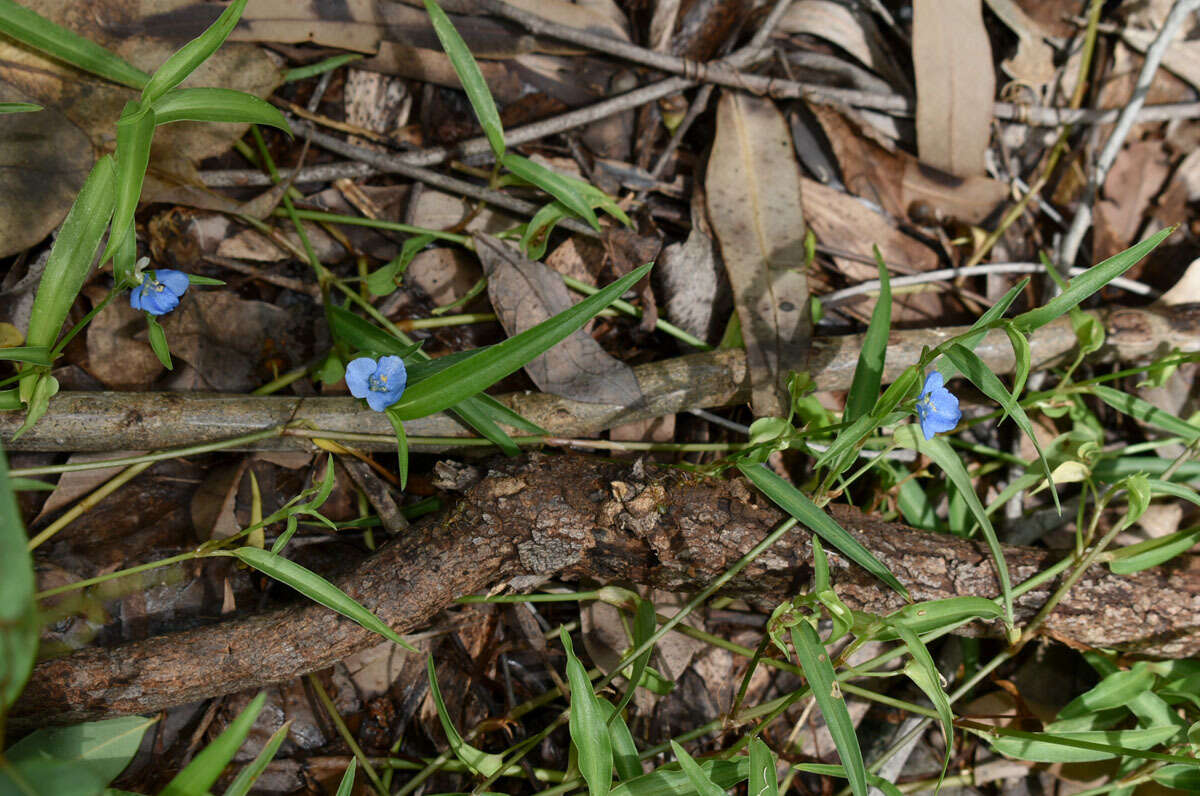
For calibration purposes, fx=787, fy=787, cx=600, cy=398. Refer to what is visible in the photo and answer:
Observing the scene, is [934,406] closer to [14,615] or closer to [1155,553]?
[1155,553]

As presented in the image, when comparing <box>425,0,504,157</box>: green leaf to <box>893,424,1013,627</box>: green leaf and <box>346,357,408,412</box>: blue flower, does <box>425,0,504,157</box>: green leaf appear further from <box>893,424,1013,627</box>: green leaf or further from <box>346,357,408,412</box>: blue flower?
<box>893,424,1013,627</box>: green leaf

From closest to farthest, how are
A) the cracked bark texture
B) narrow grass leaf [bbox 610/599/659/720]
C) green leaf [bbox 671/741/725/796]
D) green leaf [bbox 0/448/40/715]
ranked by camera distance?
green leaf [bbox 0/448/40/715], green leaf [bbox 671/741/725/796], the cracked bark texture, narrow grass leaf [bbox 610/599/659/720]

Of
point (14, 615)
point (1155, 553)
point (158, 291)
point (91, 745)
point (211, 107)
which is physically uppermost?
point (211, 107)

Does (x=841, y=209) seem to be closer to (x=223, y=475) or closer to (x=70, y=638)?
(x=223, y=475)

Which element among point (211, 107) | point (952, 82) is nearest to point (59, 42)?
point (211, 107)

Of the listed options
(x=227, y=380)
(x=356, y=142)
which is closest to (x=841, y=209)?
(x=356, y=142)

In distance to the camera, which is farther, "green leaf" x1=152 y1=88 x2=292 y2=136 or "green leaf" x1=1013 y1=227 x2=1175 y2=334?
"green leaf" x1=152 y1=88 x2=292 y2=136

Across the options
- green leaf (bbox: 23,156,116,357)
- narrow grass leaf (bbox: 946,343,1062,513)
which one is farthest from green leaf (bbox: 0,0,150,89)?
narrow grass leaf (bbox: 946,343,1062,513)
